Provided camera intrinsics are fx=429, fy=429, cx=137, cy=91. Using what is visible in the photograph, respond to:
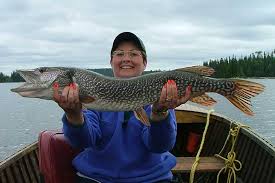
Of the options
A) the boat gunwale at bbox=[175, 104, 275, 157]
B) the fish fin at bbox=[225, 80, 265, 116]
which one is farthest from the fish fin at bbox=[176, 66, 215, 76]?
the boat gunwale at bbox=[175, 104, 275, 157]

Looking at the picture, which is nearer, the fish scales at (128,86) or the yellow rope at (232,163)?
the fish scales at (128,86)

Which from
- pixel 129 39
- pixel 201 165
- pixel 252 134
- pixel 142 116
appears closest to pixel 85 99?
pixel 142 116

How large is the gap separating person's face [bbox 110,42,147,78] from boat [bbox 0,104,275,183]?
1.83 meters

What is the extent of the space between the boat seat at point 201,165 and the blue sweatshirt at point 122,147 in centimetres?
191

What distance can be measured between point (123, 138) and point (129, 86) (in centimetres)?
50

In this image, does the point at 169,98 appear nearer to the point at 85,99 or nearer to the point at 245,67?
the point at 85,99

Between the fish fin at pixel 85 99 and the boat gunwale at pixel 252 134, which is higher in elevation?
the fish fin at pixel 85 99

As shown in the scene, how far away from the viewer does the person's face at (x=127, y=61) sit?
14.0 feet

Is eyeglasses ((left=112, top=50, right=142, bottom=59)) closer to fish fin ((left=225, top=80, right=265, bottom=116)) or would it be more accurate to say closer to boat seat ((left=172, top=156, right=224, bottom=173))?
fish fin ((left=225, top=80, right=265, bottom=116))

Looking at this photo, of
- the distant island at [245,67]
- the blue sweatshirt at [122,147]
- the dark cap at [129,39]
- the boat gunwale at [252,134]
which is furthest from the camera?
the distant island at [245,67]

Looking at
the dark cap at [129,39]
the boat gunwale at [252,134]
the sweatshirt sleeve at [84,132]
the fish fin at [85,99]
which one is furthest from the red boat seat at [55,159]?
the boat gunwale at [252,134]

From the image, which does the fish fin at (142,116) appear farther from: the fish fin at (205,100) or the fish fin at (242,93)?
the fish fin at (242,93)

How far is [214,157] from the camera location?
6.75m

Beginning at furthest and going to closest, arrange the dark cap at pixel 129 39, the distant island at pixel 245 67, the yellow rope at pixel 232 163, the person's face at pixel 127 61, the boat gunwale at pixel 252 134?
the distant island at pixel 245 67, the yellow rope at pixel 232 163, the boat gunwale at pixel 252 134, the dark cap at pixel 129 39, the person's face at pixel 127 61
